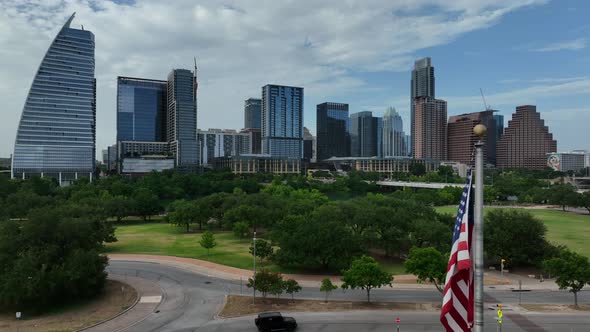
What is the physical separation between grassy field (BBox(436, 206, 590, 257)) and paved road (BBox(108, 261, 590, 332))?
26.1 m

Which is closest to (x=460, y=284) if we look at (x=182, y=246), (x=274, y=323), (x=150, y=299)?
(x=274, y=323)

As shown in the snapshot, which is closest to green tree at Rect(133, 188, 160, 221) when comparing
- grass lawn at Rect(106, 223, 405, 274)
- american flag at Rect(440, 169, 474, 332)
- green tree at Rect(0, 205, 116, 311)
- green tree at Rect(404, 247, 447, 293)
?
grass lawn at Rect(106, 223, 405, 274)

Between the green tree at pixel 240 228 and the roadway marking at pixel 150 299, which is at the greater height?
the green tree at pixel 240 228

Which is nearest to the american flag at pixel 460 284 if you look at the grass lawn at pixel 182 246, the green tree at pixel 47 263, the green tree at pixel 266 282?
the green tree at pixel 266 282

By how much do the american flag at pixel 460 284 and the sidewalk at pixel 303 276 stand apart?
1174 inches

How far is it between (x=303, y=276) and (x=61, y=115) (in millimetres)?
173754

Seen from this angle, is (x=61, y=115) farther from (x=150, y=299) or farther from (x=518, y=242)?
(x=518, y=242)

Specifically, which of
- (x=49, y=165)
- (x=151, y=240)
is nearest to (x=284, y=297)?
(x=151, y=240)

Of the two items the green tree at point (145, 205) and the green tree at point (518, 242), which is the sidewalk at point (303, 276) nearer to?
the green tree at point (518, 242)

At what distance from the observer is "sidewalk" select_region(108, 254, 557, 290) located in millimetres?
41719

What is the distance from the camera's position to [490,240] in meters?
49.8

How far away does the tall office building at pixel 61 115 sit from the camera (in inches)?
6855

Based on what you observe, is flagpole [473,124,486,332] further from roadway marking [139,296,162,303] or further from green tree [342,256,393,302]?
roadway marking [139,296,162,303]

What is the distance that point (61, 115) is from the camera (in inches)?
7087
